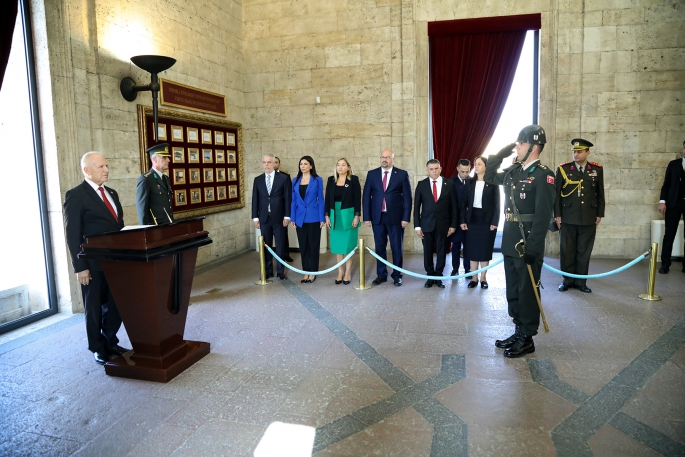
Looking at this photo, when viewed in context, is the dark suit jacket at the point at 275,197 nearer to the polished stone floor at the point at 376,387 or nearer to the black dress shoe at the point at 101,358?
the polished stone floor at the point at 376,387

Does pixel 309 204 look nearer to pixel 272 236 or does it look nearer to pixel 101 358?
pixel 272 236

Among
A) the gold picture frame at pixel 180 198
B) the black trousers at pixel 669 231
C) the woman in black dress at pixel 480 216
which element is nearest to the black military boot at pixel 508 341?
the woman in black dress at pixel 480 216

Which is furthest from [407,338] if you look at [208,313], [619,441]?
[208,313]

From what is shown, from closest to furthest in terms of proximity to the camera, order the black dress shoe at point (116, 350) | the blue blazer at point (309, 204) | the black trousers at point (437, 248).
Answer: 1. the black dress shoe at point (116, 350)
2. the black trousers at point (437, 248)
3. the blue blazer at point (309, 204)

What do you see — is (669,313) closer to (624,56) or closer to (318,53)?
(624,56)

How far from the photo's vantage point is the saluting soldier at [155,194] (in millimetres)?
4945

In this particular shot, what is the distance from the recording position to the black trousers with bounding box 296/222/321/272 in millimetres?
6340

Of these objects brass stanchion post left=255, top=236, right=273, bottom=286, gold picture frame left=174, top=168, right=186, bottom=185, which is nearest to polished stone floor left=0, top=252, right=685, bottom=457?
brass stanchion post left=255, top=236, right=273, bottom=286

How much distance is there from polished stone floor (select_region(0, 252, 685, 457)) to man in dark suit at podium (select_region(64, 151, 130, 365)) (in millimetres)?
240

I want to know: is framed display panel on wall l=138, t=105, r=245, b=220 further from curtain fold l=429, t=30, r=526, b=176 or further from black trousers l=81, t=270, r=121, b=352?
curtain fold l=429, t=30, r=526, b=176

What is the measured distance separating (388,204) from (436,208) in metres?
0.62

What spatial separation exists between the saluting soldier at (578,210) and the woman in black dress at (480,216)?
831mm

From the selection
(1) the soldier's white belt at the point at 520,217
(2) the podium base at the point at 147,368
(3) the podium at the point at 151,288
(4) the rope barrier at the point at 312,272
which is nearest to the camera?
(3) the podium at the point at 151,288

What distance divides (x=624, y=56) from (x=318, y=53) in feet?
16.3
